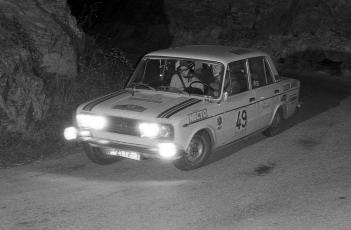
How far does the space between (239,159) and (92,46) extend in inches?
221

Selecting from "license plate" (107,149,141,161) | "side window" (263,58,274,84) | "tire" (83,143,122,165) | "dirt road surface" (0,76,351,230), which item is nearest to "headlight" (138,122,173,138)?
"license plate" (107,149,141,161)

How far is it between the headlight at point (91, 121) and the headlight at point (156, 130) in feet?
2.32

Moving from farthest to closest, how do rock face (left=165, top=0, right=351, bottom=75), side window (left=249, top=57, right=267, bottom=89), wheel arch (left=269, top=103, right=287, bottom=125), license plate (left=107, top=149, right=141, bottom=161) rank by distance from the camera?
1. rock face (left=165, top=0, right=351, bottom=75)
2. wheel arch (left=269, top=103, right=287, bottom=125)
3. side window (left=249, top=57, right=267, bottom=89)
4. license plate (left=107, top=149, right=141, bottom=161)

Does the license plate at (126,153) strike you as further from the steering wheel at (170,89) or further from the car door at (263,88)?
the car door at (263,88)

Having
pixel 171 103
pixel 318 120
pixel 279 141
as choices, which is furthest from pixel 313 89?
pixel 171 103

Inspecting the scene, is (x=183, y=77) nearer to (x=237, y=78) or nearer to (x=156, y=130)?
(x=237, y=78)

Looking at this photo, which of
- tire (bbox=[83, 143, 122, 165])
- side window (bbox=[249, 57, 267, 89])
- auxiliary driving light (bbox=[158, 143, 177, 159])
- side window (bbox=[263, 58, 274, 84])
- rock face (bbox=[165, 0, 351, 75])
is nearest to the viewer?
auxiliary driving light (bbox=[158, 143, 177, 159])

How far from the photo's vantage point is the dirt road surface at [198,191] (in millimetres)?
7012

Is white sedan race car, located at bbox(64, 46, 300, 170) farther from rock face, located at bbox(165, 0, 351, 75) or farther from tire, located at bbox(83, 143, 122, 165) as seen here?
rock face, located at bbox(165, 0, 351, 75)

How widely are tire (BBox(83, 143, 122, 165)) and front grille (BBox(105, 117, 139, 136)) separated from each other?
63 centimetres

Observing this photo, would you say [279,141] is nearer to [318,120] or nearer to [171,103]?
[318,120]

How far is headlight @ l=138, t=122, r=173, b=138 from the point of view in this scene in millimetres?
8578

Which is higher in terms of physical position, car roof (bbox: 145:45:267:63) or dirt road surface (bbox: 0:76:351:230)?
car roof (bbox: 145:45:267:63)

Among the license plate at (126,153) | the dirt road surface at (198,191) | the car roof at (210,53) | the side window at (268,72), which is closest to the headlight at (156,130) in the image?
the license plate at (126,153)
